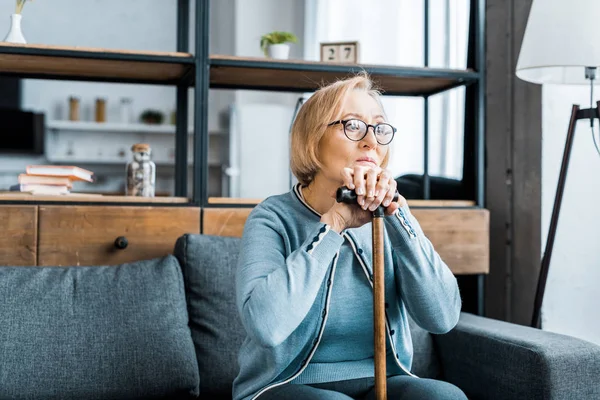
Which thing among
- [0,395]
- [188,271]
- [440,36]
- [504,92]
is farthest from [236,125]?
[0,395]

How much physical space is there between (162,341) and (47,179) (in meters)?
0.69

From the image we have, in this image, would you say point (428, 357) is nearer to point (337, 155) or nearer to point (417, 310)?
point (417, 310)

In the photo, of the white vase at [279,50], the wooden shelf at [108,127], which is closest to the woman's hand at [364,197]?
the white vase at [279,50]

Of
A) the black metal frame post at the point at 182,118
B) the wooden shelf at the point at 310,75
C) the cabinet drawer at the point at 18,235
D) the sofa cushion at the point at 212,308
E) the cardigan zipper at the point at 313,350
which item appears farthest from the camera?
the black metal frame post at the point at 182,118

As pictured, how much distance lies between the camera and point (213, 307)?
1997mm

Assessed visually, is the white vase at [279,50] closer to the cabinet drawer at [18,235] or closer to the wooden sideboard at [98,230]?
the wooden sideboard at [98,230]

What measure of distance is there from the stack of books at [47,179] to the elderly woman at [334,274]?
897 mm

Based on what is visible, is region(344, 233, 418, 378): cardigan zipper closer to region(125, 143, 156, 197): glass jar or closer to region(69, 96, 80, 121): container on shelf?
region(125, 143, 156, 197): glass jar

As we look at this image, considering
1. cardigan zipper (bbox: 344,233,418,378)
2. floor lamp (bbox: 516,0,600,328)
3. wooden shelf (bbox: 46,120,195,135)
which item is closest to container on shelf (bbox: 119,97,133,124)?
wooden shelf (bbox: 46,120,195,135)

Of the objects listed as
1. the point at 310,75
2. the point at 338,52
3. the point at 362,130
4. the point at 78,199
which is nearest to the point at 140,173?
the point at 78,199

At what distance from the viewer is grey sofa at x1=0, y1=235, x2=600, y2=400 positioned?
5.66ft

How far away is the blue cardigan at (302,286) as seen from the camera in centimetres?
133

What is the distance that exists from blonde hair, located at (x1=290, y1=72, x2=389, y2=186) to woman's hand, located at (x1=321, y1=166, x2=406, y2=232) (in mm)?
161

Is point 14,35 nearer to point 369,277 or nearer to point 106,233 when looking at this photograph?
point 106,233
